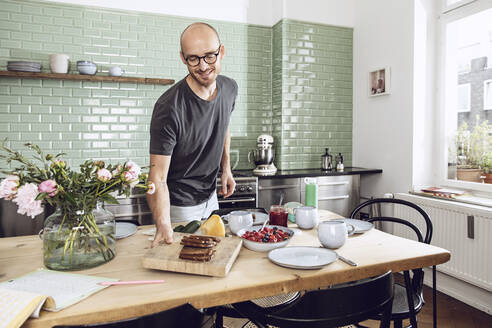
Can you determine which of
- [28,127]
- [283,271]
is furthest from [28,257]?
[28,127]

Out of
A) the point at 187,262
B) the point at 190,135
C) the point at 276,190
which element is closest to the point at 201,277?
the point at 187,262

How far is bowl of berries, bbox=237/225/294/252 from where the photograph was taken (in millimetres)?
1384

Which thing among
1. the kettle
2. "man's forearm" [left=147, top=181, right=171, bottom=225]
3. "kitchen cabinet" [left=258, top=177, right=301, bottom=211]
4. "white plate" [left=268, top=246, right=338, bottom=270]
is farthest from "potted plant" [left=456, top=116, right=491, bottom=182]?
"man's forearm" [left=147, top=181, right=171, bottom=225]

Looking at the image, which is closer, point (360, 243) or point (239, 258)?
point (239, 258)

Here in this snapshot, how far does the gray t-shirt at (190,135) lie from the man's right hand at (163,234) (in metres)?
0.49

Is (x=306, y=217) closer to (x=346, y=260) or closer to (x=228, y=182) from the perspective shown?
(x=346, y=260)

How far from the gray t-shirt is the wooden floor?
104cm

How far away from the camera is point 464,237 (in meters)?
2.79

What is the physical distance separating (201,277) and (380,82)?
134 inches

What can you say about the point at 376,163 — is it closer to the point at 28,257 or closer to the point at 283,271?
the point at 283,271

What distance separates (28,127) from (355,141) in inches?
138

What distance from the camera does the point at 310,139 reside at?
4281 mm

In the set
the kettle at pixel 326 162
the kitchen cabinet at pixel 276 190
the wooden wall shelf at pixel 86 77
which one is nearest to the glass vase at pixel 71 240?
the kitchen cabinet at pixel 276 190

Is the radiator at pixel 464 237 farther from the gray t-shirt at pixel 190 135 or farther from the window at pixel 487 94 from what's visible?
the gray t-shirt at pixel 190 135
